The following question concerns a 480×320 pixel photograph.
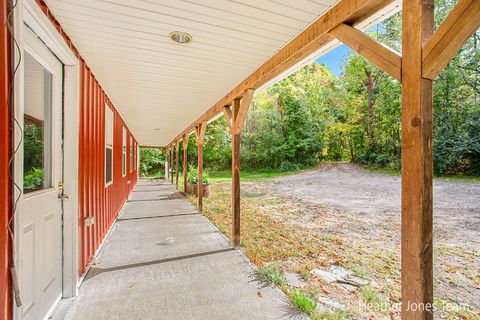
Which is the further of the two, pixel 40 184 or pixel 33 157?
pixel 40 184

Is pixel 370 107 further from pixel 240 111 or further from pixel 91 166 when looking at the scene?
pixel 91 166

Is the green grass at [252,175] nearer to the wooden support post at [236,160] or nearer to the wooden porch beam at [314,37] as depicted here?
the wooden support post at [236,160]

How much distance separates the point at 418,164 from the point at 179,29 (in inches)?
81.4

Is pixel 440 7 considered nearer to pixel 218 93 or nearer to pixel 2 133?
pixel 218 93

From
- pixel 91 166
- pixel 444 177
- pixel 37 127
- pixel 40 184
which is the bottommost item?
pixel 444 177

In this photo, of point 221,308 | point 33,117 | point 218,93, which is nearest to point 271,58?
point 218,93

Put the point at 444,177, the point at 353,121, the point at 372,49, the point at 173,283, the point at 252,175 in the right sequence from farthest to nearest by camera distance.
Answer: the point at 353,121 → the point at 252,175 → the point at 444,177 → the point at 173,283 → the point at 372,49

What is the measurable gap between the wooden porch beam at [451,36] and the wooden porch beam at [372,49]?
0.54ft

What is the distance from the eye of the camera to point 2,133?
3.89 ft

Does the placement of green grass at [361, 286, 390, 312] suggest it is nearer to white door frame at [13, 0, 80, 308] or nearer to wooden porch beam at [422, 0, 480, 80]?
wooden porch beam at [422, 0, 480, 80]

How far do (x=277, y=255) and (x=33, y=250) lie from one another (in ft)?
9.09

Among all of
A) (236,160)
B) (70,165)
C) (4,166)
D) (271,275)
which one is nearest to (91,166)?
(70,165)

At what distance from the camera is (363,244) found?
393cm

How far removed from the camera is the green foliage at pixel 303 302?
210 centimetres
